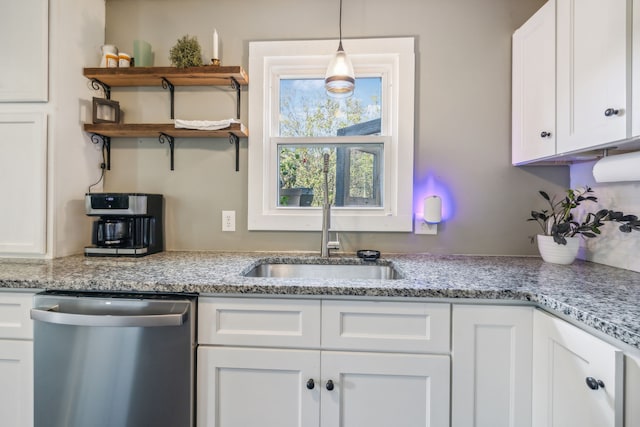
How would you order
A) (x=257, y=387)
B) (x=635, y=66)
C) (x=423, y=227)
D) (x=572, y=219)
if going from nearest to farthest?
(x=635, y=66), (x=257, y=387), (x=572, y=219), (x=423, y=227)

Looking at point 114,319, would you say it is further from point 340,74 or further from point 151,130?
point 340,74

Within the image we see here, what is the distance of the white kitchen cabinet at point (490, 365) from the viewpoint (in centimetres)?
107

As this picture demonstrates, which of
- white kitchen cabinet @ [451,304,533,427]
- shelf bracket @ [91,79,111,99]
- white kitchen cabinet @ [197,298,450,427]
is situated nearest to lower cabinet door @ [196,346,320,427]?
white kitchen cabinet @ [197,298,450,427]

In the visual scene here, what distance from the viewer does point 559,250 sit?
4.92 ft

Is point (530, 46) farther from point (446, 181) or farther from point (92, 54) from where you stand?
point (92, 54)

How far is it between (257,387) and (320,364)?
0.24 metres

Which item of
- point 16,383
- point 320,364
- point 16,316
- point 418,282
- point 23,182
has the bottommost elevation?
point 16,383

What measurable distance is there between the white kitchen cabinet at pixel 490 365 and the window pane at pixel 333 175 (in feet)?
2.94

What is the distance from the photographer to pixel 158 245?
1.79 m

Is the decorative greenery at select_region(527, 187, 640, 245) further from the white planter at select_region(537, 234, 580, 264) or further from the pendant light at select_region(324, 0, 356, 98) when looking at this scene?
the pendant light at select_region(324, 0, 356, 98)

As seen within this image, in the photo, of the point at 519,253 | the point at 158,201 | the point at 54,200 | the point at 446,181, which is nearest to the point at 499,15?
the point at 446,181

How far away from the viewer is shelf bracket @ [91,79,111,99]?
1783 mm

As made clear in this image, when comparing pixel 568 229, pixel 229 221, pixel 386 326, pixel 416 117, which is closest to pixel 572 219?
pixel 568 229

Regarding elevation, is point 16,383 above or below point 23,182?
below
